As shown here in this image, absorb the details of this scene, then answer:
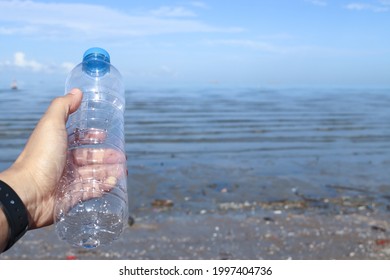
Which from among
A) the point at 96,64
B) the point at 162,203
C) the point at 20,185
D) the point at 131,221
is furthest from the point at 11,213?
the point at 162,203

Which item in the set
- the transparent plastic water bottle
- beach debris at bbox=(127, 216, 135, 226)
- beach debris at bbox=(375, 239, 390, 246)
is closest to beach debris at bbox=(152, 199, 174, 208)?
beach debris at bbox=(127, 216, 135, 226)

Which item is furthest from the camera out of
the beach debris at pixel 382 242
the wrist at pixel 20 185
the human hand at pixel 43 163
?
the beach debris at pixel 382 242

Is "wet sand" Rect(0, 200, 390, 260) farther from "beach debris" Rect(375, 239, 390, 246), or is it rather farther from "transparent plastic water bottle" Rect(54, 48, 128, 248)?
"transparent plastic water bottle" Rect(54, 48, 128, 248)

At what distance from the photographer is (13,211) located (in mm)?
2703

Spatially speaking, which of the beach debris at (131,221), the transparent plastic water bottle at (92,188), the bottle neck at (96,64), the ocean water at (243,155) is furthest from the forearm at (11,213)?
the ocean water at (243,155)

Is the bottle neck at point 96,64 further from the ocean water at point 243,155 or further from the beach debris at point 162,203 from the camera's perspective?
the beach debris at point 162,203

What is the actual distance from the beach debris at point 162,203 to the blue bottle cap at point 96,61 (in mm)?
4784

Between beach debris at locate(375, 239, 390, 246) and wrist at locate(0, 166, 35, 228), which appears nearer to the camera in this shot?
wrist at locate(0, 166, 35, 228)

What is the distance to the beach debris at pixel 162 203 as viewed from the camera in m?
7.96

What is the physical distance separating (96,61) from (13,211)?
1.24 meters

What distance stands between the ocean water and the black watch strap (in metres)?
5.11

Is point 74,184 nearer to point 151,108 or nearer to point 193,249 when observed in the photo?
point 193,249

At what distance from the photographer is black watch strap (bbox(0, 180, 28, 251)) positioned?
2668 mm

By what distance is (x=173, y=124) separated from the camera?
19.2m
